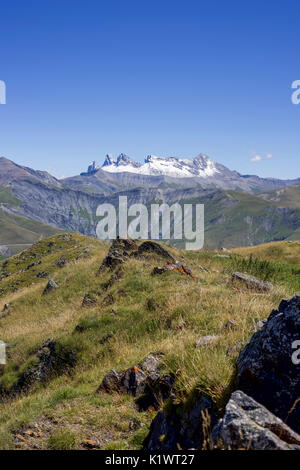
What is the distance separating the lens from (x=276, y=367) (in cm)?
566

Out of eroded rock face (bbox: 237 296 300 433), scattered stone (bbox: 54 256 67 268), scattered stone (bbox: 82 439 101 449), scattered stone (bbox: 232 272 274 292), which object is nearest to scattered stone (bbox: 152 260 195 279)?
scattered stone (bbox: 232 272 274 292)

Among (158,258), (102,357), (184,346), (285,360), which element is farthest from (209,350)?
(158,258)

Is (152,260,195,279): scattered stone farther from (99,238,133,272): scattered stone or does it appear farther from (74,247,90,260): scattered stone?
(74,247,90,260): scattered stone

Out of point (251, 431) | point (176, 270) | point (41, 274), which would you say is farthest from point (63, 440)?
point (41, 274)

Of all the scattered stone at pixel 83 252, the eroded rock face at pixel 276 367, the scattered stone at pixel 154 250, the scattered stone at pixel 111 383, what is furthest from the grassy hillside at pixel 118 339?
the scattered stone at pixel 83 252

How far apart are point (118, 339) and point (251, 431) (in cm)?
935

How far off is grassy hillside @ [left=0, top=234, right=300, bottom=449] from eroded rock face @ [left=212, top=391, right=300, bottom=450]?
103 cm

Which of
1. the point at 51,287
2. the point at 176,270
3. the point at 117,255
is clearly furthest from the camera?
the point at 51,287

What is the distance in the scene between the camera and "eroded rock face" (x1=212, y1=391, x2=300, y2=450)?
4.21 m

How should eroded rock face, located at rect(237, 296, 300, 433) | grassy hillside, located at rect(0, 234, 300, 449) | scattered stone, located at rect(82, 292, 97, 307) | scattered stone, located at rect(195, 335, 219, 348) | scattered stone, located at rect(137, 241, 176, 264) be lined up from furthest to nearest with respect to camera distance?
scattered stone, located at rect(137, 241, 176, 264) < scattered stone, located at rect(82, 292, 97, 307) < scattered stone, located at rect(195, 335, 219, 348) < grassy hillside, located at rect(0, 234, 300, 449) < eroded rock face, located at rect(237, 296, 300, 433)

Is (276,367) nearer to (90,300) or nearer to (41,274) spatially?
(90,300)

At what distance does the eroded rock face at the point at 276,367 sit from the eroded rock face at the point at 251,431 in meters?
0.63
